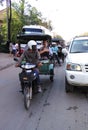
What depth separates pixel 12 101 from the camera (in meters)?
9.65

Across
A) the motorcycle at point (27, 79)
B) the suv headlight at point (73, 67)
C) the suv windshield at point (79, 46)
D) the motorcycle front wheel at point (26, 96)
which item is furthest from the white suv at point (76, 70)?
the motorcycle front wheel at point (26, 96)

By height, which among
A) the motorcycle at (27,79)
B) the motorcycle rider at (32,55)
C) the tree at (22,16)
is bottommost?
the motorcycle at (27,79)

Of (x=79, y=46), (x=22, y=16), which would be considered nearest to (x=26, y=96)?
(x=79, y=46)

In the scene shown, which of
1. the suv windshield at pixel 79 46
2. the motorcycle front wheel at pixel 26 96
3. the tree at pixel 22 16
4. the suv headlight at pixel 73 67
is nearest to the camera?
the motorcycle front wheel at pixel 26 96

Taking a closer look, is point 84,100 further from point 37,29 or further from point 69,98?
point 37,29

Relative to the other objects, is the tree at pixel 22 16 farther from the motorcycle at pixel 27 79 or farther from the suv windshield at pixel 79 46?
the motorcycle at pixel 27 79

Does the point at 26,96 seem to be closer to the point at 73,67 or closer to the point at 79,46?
the point at 73,67

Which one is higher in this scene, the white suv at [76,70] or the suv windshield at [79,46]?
the suv windshield at [79,46]

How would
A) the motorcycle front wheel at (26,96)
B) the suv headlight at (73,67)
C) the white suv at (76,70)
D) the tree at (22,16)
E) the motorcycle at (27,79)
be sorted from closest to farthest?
1. the motorcycle front wheel at (26,96)
2. the motorcycle at (27,79)
3. the white suv at (76,70)
4. the suv headlight at (73,67)
5. the tree at (22,16)

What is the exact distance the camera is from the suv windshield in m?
11.6

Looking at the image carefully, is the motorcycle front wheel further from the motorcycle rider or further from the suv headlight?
the suv headlight

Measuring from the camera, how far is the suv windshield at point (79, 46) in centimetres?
1164

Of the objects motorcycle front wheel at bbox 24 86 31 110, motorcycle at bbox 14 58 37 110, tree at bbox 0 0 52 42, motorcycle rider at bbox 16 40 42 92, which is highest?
tree at bbox 0 0 52 42

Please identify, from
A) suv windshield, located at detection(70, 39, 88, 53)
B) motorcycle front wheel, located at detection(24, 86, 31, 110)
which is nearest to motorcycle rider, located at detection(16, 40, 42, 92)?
motorcycle front wheel, located at detection(24, 86, 31, 110)
